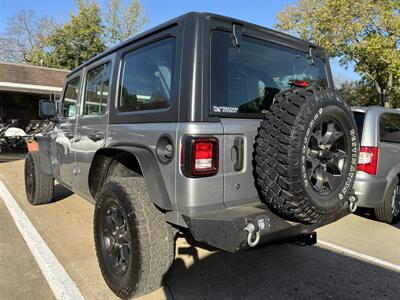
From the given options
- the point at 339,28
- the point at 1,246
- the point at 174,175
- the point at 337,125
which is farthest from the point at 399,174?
the point at 339,28

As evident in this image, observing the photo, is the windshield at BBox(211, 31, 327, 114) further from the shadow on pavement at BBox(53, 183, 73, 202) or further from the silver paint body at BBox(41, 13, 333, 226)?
the shadow on pavement at BBox(53, 183, 73, 202)

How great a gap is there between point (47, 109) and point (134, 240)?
328 cm

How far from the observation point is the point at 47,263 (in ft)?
11.7

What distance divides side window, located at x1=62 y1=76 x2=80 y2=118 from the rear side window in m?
3.88

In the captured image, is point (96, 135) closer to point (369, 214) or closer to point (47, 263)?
point (47, 263)

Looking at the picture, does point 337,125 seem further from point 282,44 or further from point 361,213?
point 361,213

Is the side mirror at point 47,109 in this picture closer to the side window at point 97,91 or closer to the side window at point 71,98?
the side window at point 71,98

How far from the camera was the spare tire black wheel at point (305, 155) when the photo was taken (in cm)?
237

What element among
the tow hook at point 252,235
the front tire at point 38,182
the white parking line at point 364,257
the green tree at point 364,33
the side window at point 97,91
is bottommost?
the white parking line at point 364,257

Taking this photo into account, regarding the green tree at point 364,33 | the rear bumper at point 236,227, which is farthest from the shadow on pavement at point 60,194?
the green tree at point 364,33

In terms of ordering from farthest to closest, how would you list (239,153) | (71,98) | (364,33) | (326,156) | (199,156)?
(364,33)
(71,98)
(326,156)
(239,153)
(199,156)

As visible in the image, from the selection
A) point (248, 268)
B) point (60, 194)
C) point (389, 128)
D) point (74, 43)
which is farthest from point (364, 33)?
point (74, 43)

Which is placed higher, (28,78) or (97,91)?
(28,78)

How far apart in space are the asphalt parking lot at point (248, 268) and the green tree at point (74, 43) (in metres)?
24.0
